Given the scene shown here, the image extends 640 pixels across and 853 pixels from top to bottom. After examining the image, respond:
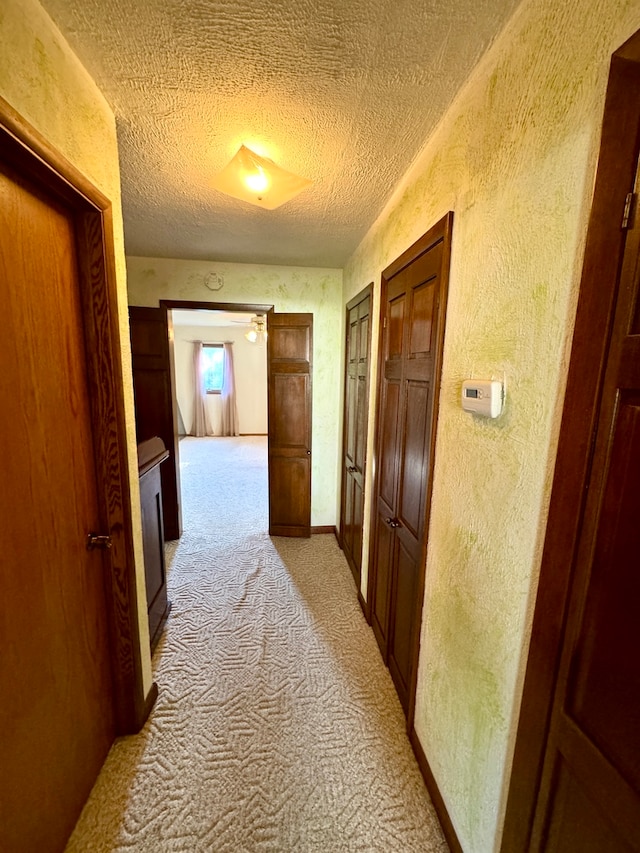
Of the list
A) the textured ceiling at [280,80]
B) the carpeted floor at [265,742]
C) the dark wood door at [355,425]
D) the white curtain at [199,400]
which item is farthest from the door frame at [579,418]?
the white curtain at [199,400]

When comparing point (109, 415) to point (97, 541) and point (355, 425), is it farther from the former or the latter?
point (355, 425)

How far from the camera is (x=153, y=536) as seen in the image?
189 centimetres

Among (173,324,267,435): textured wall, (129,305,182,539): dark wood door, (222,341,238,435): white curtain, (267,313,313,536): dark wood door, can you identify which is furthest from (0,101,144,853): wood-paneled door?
(222,341,238,435): white curtain

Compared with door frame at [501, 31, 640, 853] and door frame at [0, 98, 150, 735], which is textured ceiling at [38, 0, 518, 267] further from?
door frame at [501, 31, 640, 853]

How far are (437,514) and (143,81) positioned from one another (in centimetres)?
168

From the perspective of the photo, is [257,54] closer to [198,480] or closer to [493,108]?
[493,108]

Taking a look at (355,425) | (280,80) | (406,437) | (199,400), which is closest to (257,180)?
(280,80)

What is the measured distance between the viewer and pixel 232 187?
58.0 inches

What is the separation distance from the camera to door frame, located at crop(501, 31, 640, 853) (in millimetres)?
564

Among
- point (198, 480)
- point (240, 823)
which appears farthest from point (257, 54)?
point (198, 480)

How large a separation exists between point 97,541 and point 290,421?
6.37 feet

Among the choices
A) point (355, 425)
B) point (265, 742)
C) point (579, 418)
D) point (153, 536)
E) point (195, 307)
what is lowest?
point (265, 742)

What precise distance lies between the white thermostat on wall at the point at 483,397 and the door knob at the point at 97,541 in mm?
1324

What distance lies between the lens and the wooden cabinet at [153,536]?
Result: 1764mm
